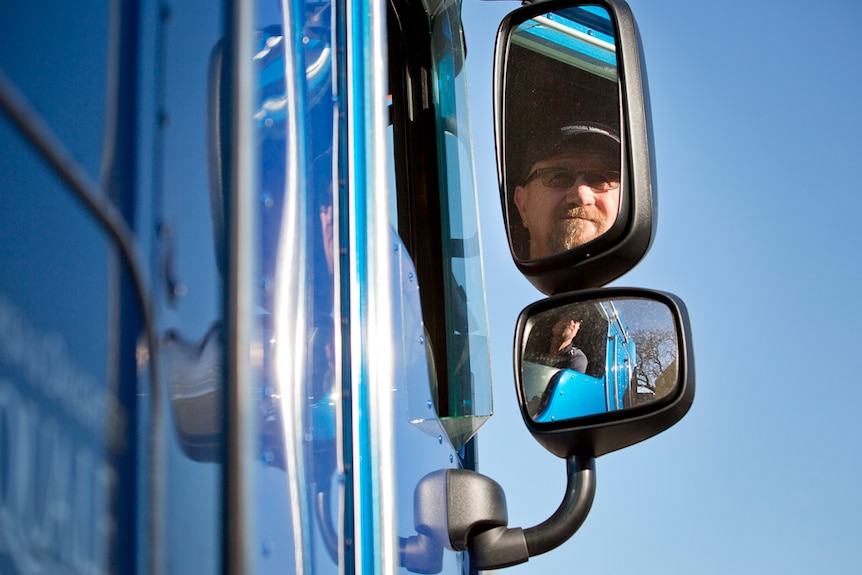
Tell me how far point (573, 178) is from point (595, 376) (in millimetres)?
328

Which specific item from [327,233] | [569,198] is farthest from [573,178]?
[327,233]

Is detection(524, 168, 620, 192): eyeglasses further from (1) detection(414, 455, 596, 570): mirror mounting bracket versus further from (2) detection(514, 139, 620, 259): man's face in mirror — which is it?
(1) detection(414, 455, 596, 570): mirror mounting bracket

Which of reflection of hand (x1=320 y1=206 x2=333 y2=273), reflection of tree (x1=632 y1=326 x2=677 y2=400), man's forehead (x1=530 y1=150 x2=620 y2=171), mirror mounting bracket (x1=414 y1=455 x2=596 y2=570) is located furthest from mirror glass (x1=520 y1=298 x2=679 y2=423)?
reflection of hand (x1=320 y1=206 x2=333 y2=273)

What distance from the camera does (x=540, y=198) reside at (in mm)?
1588

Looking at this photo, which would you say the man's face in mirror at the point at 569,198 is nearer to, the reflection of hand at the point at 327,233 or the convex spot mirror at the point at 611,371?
the convex spot mirror at the point at 611,371

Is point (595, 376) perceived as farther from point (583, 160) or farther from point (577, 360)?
point (583, 160)

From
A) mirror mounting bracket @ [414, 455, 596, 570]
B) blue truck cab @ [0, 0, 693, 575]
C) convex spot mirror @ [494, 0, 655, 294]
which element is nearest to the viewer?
blue truck cab @ [0, 0, 693, 575]

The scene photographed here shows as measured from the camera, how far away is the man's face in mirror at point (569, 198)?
1.47 metres

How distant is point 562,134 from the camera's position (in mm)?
1551

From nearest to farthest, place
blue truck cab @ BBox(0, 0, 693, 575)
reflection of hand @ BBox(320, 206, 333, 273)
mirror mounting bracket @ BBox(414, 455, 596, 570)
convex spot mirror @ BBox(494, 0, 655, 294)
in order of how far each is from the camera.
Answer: blue truck cab @ BBox(0, 0, 693, 575), reflection of hand @ BBox(320, 206, 333, 273), convex spot mirror @ BBox(494, 0, 655, 294), mirror mounting bracket @ BBox(414, 455, 596, 570)

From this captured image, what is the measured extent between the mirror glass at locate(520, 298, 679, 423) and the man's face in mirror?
0.37 feet

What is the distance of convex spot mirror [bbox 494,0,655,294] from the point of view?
142cm

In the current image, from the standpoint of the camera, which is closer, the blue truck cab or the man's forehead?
the blue truck cab

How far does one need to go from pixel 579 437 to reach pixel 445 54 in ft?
3.04
